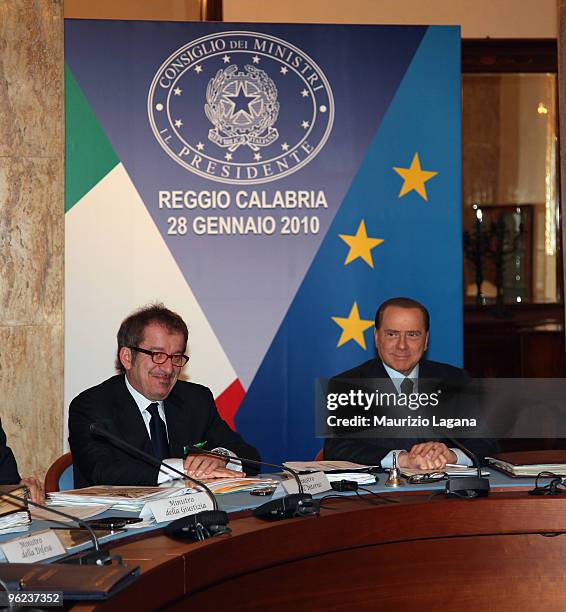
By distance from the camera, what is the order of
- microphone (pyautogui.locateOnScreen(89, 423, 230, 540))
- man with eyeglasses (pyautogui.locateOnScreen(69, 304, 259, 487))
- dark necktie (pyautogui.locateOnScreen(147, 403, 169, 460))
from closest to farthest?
microphone (pyautogui.locateOnScreen(89, 423, 230, 540)), man with eyeglasses (pyautogui.locateOnScreen(69, 304, 259, 487)), dark necktie (pyautogui.locateOnScreen(147, 403, 169, 460))

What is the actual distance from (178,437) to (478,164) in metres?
4.65

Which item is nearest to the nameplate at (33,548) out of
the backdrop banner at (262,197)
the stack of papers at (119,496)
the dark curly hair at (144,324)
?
the stack of papers at (119,496)

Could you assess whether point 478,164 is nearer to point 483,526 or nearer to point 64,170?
point 64,170

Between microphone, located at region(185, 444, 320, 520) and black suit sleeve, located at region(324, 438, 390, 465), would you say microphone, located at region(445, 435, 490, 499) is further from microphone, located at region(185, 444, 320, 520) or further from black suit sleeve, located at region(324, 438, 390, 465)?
black suit sleeve, located at region(324, 438, 390, 465)

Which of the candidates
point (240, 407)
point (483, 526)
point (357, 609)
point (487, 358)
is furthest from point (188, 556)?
point (487, 358)

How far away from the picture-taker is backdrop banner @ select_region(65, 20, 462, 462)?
4.48m

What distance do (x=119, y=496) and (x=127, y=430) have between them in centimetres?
78

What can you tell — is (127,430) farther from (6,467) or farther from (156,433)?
(6,467)

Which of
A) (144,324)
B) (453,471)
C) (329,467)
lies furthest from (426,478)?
(144,324)

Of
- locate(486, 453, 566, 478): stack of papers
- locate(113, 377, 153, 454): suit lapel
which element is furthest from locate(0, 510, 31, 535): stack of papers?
locate(486, 453, 566, 478): stack of papers

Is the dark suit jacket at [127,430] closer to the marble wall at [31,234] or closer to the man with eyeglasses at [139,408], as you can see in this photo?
the man with eyeglasses at [139,408]

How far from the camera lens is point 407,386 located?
128 inches

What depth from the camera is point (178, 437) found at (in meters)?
3.62

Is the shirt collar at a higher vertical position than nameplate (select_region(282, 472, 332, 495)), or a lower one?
higher
